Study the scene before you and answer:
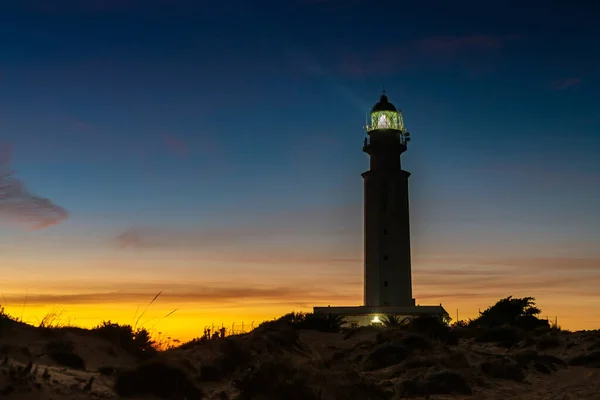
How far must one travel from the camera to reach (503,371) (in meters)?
16.0

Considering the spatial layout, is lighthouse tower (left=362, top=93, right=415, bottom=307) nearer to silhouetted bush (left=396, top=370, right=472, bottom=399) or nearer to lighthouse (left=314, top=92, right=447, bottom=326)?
lighthouse (left=314, top=92, right=447, bottom=326)

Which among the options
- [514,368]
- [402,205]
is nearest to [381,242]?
[402,205]

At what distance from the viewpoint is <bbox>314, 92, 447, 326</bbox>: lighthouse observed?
45500 millimetres

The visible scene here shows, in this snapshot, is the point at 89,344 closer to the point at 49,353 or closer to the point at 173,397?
the point at 49,353

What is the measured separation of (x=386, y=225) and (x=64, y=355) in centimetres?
3590

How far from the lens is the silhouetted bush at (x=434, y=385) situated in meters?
13.8

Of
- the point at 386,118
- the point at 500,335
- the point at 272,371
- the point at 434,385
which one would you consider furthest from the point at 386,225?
the point at 272,371

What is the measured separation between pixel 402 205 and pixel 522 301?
11.9 meters

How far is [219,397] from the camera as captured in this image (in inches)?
462

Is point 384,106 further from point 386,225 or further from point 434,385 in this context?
point 434,385

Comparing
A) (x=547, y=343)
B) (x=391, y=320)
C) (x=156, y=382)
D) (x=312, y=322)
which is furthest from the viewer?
(x=391, y=320)

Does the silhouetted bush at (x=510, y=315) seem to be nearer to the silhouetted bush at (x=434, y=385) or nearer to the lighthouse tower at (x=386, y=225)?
the lighthouse tower at (x=386, y=225)

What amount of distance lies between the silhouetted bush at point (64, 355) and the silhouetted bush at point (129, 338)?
1726 mm

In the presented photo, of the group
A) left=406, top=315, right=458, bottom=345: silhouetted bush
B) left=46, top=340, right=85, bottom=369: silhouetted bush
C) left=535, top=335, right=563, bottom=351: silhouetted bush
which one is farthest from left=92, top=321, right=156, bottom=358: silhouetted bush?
left=535, top=335, right=563, bottom=351: silhouetted bush
